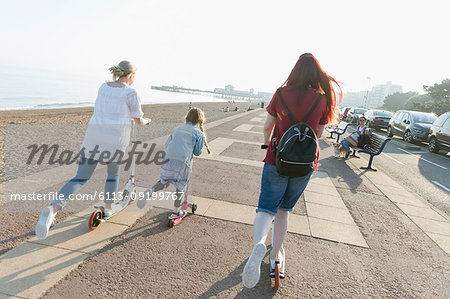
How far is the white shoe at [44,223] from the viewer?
8.13 feet

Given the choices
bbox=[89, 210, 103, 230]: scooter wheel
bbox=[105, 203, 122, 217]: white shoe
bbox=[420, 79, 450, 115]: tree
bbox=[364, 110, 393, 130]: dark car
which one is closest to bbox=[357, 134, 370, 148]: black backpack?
bbox=[105, 203, 122, 217]: white shoe

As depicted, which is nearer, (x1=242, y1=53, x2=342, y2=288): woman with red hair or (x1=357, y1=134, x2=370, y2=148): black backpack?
(x1=242, y1=53, x2=342, y2=288): woman with red hair

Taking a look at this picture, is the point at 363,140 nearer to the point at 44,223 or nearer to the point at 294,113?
the point at 294,113

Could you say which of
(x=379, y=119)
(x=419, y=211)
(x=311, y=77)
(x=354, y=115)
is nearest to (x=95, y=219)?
(x=311, y=77)

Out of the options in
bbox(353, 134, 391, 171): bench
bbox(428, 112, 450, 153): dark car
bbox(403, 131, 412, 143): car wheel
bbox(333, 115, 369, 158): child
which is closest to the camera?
bbox(353, 134, 391, 171): bench

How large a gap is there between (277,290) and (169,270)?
100 cm

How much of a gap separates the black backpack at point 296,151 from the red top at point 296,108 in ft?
0.26

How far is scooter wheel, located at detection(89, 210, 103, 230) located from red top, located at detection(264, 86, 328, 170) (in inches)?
83.0

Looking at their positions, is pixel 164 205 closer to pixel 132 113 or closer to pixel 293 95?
pixel 132 113

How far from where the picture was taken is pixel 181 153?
3.39 m

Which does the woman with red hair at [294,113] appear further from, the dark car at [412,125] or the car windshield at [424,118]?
the car windshield at [424,118]

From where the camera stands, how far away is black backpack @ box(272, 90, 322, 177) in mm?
1969

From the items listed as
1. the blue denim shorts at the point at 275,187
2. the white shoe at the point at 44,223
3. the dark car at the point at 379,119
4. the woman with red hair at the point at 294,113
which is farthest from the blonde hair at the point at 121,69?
the dark car at the point at 379,119

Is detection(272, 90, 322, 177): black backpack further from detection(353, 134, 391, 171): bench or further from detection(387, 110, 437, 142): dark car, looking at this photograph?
detection(387, 110, 437, 142): dark car
